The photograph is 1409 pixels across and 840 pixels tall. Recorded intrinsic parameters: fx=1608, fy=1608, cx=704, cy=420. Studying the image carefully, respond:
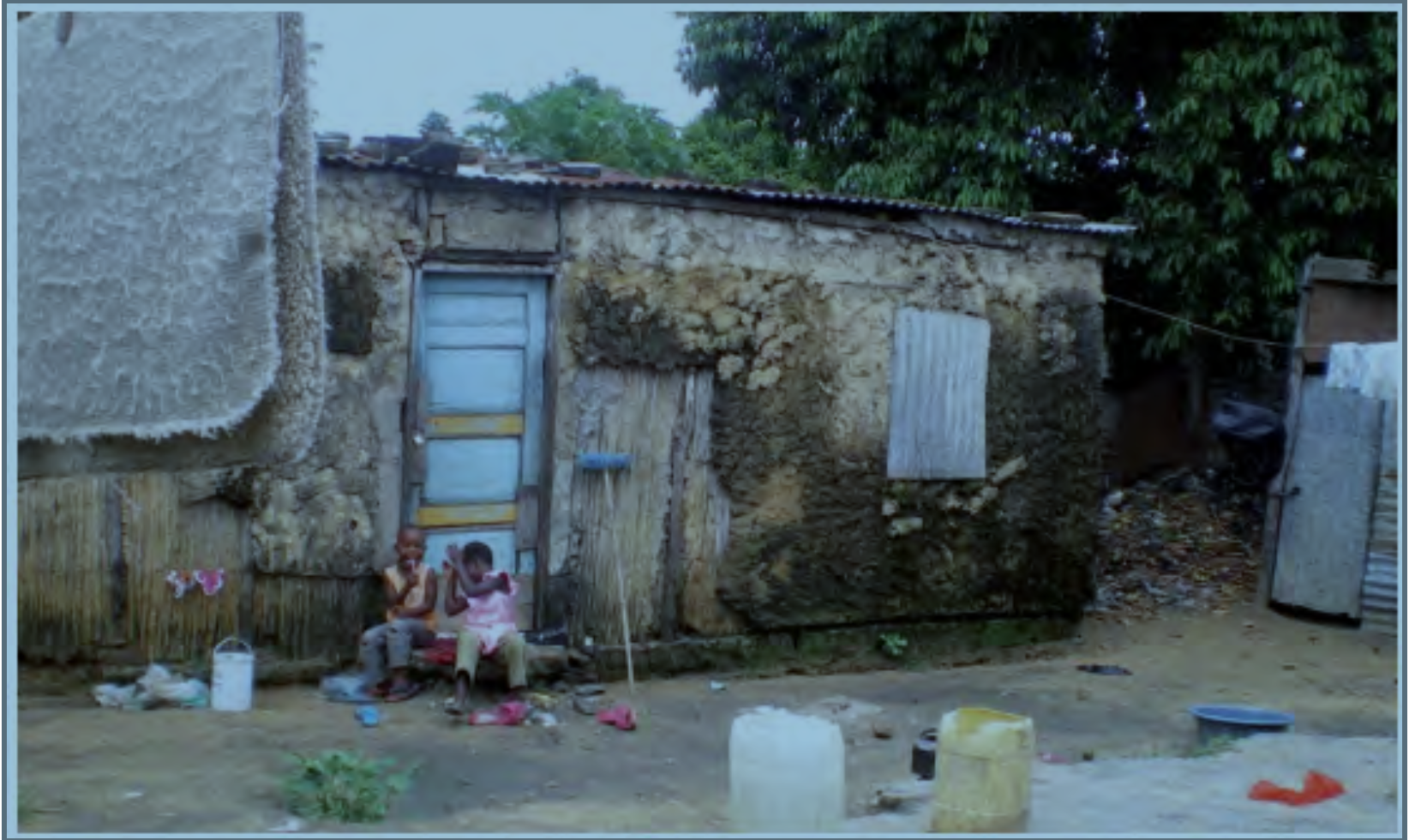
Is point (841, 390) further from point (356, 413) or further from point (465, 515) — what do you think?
point (356, 413)

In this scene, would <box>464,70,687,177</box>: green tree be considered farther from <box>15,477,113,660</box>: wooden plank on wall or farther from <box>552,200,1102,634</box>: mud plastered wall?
<box>15,477,113,660</box>: wooden plank on wall

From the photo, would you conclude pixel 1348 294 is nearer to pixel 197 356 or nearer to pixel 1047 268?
pixel 1047 268

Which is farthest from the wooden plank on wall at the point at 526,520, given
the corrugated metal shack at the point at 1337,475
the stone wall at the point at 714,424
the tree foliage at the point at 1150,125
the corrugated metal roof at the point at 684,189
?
the corrugated metal shack at the point at 1337,475

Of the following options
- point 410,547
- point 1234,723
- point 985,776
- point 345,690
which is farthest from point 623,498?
point 985,776

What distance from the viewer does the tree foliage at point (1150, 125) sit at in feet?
35.6

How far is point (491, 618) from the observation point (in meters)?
7.37

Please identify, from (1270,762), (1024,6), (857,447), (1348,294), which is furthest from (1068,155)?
(1024,6)

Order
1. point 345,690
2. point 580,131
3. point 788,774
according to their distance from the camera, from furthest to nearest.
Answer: point 580,131
point 345,690
point 788,774

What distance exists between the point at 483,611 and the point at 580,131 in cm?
1178

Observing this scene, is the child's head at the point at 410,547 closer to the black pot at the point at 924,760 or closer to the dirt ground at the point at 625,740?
the dirt ground at the point at 625,740

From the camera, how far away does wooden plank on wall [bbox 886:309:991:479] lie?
8.85m

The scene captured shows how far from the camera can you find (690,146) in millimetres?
18453

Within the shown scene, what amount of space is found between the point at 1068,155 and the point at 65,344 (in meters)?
7.75

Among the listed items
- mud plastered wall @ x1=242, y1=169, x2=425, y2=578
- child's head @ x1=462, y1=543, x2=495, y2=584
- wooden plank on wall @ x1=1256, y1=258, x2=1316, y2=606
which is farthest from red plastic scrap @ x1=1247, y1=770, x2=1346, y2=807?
Result: wooden plank on wall @ x1=1256, y1=258, x2=1316, y2=606
